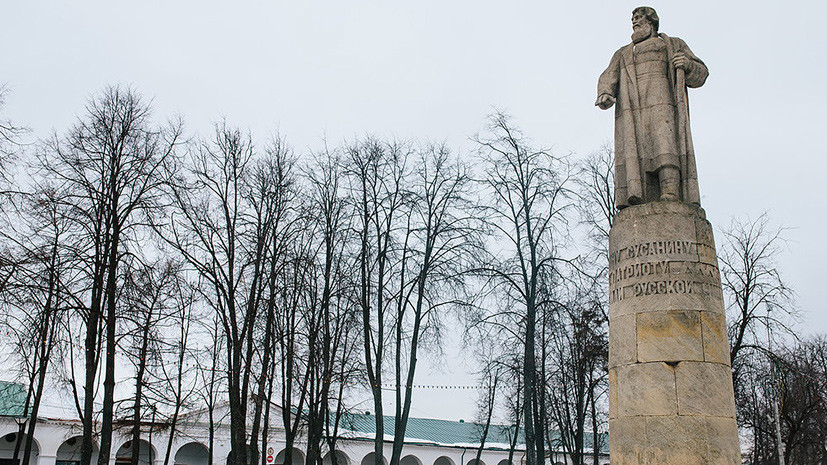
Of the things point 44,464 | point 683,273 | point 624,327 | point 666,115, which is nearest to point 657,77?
point 666,115

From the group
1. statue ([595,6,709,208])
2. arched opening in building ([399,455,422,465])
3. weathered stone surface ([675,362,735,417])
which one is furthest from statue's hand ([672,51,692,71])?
arched opening in building ([399,455,422,465])

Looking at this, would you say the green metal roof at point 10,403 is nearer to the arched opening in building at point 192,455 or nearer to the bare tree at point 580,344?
the arched opening in building at point 192,455

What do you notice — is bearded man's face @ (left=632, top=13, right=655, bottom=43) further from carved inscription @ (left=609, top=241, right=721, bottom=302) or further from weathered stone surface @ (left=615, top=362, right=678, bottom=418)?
weathered stone surface @ (left=615, top=362, right=678, bottom=418)

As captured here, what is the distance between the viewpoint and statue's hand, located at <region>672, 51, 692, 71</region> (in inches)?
392

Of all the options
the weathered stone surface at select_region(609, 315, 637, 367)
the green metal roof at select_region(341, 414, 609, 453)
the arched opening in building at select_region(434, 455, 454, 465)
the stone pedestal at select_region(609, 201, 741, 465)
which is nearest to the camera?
the stone pedestal at select_region(609, 201, 741, 465)

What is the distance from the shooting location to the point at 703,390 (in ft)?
27.8

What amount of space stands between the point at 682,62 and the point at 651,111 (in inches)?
29.2

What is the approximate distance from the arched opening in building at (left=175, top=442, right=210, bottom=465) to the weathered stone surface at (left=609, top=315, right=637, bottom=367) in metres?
37.7

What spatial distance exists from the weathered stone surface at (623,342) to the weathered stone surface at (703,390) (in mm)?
577

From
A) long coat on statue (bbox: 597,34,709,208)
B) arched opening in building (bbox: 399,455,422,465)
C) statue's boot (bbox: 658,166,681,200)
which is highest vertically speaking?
long coat on statue (bbox: 597,34,709,208)

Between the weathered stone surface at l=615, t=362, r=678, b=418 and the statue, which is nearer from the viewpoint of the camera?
the weathered stone surface at l=615, t=362, r=678, b=418

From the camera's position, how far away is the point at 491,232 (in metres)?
22.3

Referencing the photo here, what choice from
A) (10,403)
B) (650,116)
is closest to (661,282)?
(650,116)

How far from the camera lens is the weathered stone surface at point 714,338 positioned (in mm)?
8703
